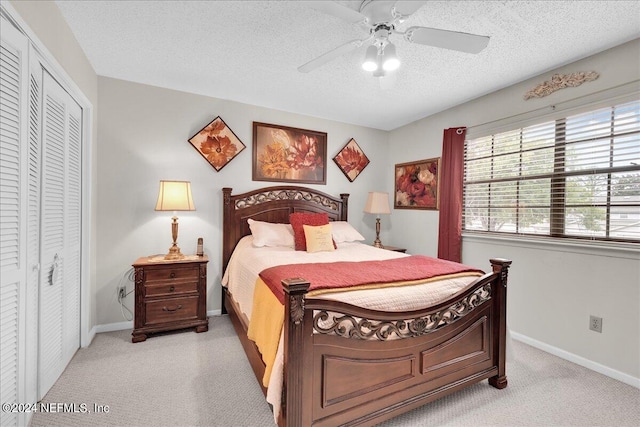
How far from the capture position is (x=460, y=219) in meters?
3.36

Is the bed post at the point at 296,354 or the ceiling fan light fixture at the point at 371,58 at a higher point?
the ceiling fan light fixture at the point at 371,58

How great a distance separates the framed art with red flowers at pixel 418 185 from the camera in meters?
3.76

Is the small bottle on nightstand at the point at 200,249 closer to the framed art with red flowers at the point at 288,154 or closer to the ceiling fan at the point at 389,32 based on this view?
the framed art with red flowers at the point at 288,154

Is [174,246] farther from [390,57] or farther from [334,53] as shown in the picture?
[390,57]

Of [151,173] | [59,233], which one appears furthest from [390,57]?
[151,173]

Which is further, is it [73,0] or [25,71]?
[73,0]

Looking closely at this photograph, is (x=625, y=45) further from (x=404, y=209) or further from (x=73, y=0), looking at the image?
(x=73, y=0)

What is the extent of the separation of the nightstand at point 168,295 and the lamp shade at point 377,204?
2326mm

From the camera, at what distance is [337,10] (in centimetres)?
149

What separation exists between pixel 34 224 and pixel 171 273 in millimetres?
1198

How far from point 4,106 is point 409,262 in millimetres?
2703

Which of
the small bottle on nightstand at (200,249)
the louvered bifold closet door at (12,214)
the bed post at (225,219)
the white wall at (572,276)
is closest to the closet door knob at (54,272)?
the louvered bifold closet door at (12,214)

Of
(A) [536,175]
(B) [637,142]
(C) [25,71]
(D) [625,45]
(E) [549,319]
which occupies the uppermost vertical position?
(D) [625,45]

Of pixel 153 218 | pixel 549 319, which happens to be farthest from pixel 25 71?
pixel 549 319
